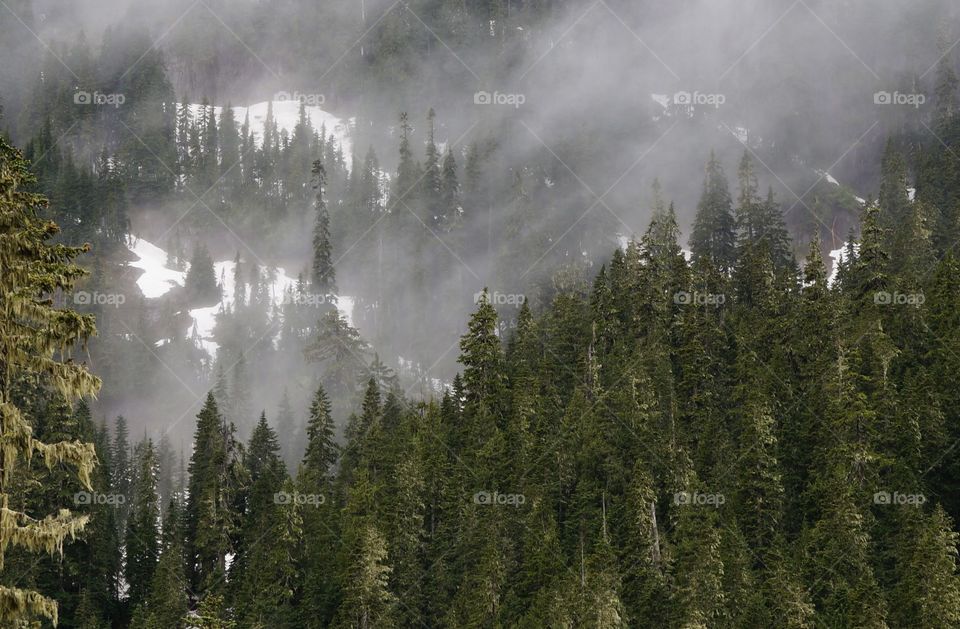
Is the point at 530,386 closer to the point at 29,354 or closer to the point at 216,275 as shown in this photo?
the point at 29,354

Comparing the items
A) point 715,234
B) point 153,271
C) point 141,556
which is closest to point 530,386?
point 141,556

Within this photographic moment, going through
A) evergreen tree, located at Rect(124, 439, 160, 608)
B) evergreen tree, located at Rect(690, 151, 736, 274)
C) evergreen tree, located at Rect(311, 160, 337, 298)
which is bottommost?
evergreen tree, located at Rect(124, 439, 160, 608)

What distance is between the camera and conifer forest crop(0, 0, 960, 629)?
43.8 metres

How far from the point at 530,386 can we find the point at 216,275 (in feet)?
364

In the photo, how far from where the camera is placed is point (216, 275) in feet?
530

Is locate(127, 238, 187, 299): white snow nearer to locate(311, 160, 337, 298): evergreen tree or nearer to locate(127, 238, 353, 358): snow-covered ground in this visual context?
locate(127, 238, 353, 358): snow-covered ground

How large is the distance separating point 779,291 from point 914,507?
95.6 ft

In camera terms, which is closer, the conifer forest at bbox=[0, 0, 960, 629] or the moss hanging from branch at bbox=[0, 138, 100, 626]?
the moss hanging from branch at bbox=[0, 138, 100, 626]

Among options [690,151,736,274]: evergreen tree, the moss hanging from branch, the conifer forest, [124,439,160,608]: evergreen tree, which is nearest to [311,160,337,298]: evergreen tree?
the conifer forest

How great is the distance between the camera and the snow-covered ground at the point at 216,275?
14975cm

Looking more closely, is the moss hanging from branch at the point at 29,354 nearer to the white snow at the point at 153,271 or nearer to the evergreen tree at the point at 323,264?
the evergreen tree at the point at 323,264

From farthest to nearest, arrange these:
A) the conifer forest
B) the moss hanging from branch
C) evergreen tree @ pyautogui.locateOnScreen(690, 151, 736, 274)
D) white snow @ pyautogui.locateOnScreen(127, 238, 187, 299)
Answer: white snow @ pyautogui.locateOnScreen(127, 238, 187, 299) → evergreen tree @ pyautogui.locateOnScreen(690, 151, 736, 274) → the conifer forest → the moss hanging from branch

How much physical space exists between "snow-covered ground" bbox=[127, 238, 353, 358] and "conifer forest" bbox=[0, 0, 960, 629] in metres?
0.66

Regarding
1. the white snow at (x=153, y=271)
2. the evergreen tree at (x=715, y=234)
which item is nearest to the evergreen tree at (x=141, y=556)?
the evergreen tree at (x=715, y=234)
